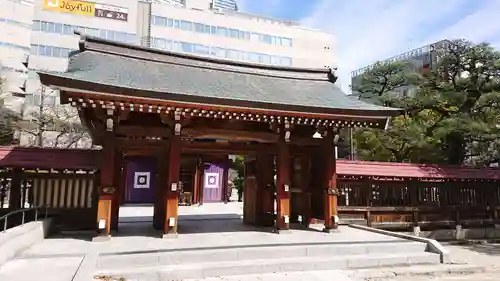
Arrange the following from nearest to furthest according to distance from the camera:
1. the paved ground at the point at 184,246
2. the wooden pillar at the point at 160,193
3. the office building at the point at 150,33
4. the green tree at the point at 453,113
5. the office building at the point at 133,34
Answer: the paved ground at the point at 184,246 < the wooden pillar at the point at 160,193 < the green tree at the point at 453,113 < the office building at the point at 133,34 < the office building at the point at 150,33

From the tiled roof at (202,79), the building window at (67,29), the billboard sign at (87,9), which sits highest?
the billboard sign at (87,9)

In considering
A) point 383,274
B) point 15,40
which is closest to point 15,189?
point 383,274

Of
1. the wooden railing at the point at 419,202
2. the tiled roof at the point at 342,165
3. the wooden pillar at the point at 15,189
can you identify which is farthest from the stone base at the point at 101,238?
the wooden railing at the point at 419,202

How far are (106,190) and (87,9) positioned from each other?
4264cm

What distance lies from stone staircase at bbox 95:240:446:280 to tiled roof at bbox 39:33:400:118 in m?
3.74

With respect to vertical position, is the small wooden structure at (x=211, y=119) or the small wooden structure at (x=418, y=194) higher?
the small wooden structure at (x=211, y=119)

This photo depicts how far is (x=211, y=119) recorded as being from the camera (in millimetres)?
10469

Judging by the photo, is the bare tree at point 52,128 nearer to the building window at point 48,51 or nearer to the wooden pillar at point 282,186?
the building window at point 48,51

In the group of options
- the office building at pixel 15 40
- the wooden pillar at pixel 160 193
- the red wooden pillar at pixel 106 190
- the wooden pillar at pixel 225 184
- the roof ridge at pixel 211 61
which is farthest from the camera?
the office building at pixel 15 40

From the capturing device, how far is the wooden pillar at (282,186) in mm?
10719

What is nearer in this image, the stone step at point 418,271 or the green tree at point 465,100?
the stone step at point 418,271

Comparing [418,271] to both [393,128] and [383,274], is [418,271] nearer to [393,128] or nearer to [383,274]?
[383,274]

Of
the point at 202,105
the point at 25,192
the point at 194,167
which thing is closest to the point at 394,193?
the point at 202,105

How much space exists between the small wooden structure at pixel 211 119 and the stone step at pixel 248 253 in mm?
1936
